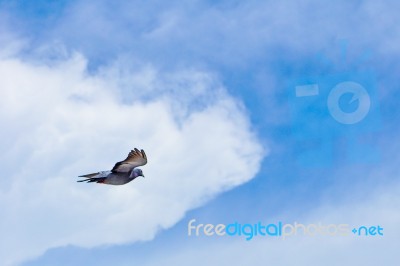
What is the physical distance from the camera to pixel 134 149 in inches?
1069

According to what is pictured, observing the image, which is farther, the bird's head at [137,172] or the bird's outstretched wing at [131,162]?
the bird's head at [137,172]

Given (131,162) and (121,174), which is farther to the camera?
(121,174)

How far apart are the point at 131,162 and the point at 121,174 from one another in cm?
117

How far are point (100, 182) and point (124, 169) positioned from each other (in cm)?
118

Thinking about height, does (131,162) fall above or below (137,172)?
below

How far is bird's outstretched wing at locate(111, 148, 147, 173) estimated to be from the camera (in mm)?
27312

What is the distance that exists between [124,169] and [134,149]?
1743mm

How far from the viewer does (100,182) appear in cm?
2925

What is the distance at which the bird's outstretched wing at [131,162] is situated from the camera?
27312mm

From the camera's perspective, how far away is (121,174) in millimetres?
29000

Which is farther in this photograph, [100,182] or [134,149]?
[100,182]

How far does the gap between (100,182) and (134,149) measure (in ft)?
9.15

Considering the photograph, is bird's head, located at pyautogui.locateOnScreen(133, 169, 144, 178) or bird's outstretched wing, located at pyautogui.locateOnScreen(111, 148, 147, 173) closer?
bird's outstretched wing, located at pyautogui.locateOnScreen(111, 148, 147, 173)

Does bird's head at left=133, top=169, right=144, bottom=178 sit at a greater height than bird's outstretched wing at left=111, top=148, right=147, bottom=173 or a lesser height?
greater
